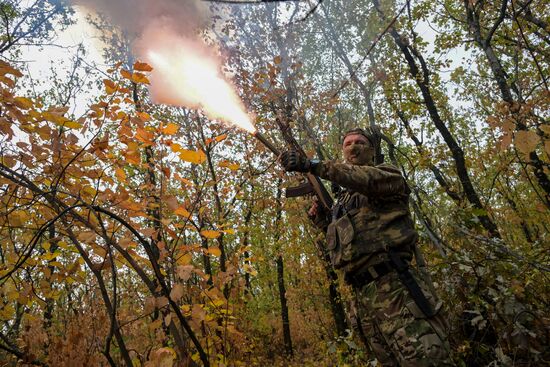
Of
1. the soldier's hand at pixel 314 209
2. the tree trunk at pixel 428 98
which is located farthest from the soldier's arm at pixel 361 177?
the tree trunk at pixel 428 98

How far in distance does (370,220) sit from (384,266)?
0.43 metres

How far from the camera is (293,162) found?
9.63ft

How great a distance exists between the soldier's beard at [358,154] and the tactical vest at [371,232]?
427 mm

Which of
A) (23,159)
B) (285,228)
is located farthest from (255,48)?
(23,159)

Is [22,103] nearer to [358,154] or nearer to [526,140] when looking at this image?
[358,154]

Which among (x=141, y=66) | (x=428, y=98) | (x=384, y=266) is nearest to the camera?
(x=141, y=66)

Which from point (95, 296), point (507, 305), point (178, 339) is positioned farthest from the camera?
point (95, 296)

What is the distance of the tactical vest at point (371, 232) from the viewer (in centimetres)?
308

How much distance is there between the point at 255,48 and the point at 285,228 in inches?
256

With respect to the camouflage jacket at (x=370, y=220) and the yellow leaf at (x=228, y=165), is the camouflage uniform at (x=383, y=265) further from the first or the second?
the yellow leaf at (x=228, y=165)

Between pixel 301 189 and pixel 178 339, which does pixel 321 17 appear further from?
pixel 178 339

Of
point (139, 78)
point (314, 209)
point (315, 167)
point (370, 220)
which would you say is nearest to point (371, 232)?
point (370, 220)

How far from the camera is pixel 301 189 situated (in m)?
3.95

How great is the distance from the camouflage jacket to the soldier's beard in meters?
0.40
